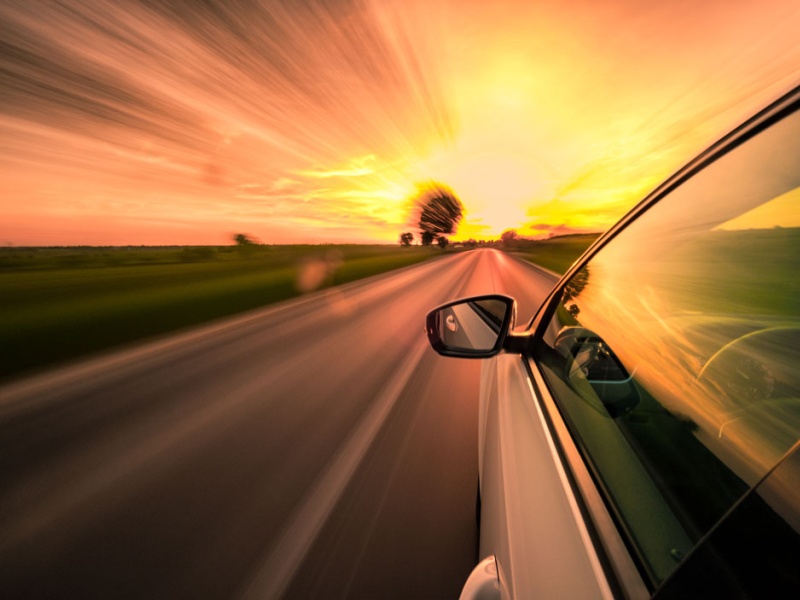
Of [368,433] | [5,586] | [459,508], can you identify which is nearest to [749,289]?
[459,508]

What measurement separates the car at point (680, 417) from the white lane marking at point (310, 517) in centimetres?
127

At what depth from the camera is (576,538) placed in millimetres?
744

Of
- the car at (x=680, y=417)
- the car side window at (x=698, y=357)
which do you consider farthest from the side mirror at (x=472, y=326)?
the car side window at (x=698, y=357)

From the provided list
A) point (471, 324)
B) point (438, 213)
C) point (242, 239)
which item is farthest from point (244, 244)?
point (471, 324)

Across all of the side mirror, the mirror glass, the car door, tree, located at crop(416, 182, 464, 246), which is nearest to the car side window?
the car door

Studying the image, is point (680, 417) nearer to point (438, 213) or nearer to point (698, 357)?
point (698, 357)

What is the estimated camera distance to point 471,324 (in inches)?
107

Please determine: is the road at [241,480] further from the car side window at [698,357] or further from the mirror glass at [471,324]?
the car side window at [698,357]

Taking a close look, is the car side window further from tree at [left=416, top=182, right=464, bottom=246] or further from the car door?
tree at [left=416, top=182, right=464, bottom=246]

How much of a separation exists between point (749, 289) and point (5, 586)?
3.44 meters

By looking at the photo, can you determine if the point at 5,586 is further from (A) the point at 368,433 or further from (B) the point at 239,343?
(B) the point at 239,343

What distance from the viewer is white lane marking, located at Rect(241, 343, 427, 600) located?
186cm

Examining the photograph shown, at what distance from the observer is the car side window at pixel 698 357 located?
25.1 inches

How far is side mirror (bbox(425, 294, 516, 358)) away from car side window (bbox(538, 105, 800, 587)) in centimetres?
64
